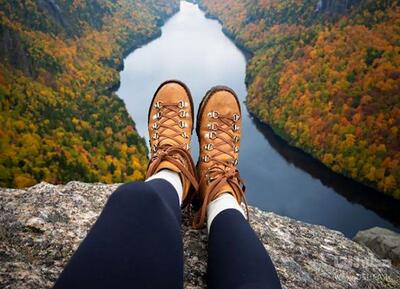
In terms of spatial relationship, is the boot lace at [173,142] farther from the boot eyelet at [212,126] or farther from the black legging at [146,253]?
the black legging at [146,253]

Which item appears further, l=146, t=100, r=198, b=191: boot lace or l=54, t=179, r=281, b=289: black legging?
l=146, t=100, r=198, b=191: boot lace

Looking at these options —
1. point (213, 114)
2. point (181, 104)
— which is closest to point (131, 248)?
point (213, 114)

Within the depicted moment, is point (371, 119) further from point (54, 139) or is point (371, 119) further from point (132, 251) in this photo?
point (132, 251)

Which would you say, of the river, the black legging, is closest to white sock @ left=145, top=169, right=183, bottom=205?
the black legging

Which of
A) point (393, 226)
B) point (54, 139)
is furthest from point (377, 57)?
point (54, 139)

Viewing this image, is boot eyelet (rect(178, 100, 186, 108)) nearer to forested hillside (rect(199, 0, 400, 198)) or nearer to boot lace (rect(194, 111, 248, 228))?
boot lace (rect(194, 111, 248, 228))

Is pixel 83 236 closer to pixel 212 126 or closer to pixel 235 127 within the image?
pixel 212 126

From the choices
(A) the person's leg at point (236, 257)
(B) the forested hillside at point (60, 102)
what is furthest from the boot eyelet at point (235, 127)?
(B) the forested hillside at point (60, 102)
